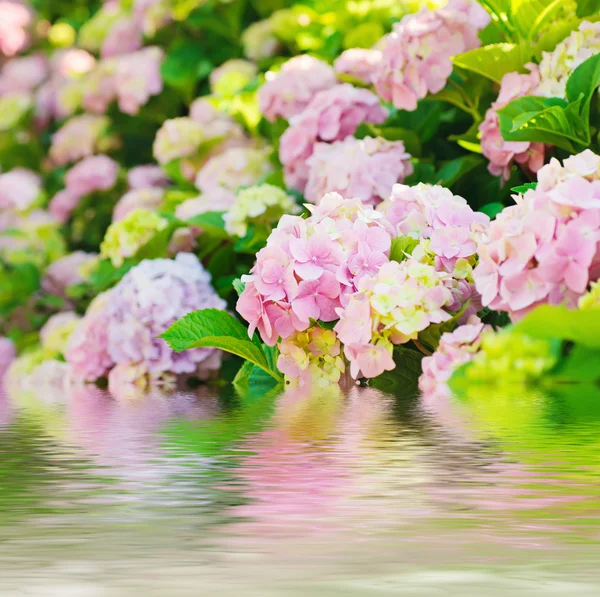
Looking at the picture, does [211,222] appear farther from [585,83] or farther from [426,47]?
[585,83]

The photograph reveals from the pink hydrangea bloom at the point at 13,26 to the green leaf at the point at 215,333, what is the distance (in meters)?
3.76

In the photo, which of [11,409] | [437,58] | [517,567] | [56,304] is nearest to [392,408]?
[11,409]

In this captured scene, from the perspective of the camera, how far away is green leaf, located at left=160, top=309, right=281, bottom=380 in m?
1.91

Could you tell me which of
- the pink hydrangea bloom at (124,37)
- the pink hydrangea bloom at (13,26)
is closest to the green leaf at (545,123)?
the pink hydrangea bloom at (124,37)

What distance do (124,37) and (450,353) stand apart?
330 cm

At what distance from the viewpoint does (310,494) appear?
718mm

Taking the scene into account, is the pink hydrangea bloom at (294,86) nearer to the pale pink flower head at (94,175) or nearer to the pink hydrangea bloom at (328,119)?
the pink hydrangea bloom at (328,119)

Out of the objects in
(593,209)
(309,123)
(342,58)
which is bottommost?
(593,209)

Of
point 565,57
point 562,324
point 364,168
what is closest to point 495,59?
point 565,57

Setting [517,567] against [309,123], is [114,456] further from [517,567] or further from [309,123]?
[309,123]

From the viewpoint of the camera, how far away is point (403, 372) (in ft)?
6.05

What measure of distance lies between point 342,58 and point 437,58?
61 centimetres

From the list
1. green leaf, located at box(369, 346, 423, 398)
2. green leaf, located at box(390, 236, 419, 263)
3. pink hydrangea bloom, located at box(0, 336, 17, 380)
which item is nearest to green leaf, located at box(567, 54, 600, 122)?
green leaf, located at box(390, 236, 419, 263)

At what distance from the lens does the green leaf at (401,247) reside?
181 cm
